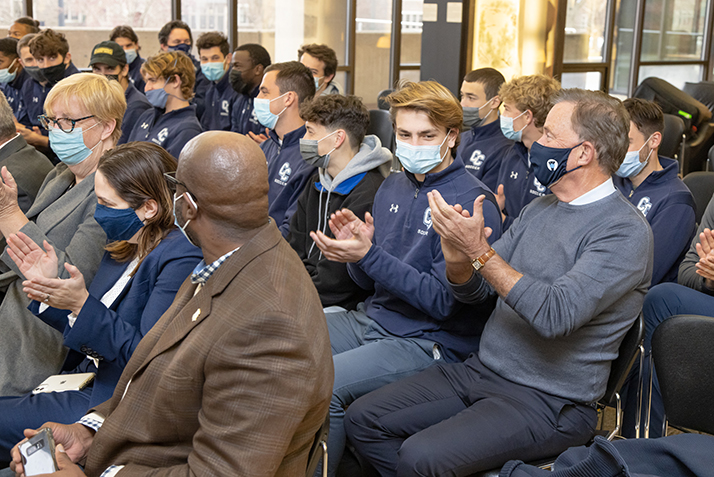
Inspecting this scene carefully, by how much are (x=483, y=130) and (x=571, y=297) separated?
8.74 feet

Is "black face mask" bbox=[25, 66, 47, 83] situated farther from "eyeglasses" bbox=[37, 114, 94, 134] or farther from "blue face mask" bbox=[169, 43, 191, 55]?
"eyeglasses" bbox=[37, 114, 94, 134]

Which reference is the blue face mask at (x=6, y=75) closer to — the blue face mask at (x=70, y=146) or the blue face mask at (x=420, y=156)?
the blue face mask at (x=70, y=146)

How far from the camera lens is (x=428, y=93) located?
248cm

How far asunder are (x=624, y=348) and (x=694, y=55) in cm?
942

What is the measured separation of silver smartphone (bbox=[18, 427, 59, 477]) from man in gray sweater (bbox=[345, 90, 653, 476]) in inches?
34.0

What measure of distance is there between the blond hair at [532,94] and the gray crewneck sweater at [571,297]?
1.65 m

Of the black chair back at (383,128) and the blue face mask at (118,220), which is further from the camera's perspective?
the black chair back at (383,128)

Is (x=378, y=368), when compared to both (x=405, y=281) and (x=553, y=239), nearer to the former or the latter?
(x=405, y=281)

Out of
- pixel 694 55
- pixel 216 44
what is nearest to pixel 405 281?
pixel 216 44

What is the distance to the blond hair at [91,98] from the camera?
2713mm

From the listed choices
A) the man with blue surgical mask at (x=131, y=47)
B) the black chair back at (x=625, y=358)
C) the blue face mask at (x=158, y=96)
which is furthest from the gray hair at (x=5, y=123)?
the man with blue surgical mask at (x=131, y=47)

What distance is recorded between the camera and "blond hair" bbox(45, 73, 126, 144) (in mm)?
2713

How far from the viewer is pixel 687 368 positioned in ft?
5.94

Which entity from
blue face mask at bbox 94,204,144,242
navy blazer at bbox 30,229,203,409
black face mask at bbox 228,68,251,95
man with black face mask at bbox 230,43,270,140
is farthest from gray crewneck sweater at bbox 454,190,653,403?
black face mask at bbox 228,68,251,95
